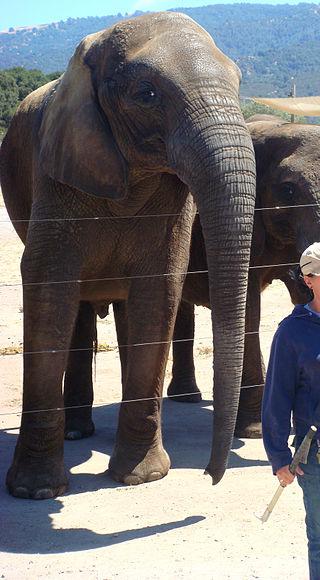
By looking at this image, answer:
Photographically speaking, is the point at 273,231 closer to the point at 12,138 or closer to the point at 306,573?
the point at 12,138

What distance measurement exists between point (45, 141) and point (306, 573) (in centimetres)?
286

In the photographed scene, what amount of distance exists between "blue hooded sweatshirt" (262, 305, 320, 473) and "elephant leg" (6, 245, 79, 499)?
7.36 feet

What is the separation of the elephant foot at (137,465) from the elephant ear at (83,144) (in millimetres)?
1661

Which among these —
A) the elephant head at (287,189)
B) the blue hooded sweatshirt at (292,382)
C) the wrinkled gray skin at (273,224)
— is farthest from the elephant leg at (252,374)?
the blue hooded sweatshirt at (292,382)

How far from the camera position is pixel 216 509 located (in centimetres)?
576

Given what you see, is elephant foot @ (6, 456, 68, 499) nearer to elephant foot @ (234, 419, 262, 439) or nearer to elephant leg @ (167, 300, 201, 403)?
elephant foot @ (234, 419, 262, 439)

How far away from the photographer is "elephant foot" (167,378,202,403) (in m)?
8.82

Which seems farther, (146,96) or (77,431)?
(77,431)

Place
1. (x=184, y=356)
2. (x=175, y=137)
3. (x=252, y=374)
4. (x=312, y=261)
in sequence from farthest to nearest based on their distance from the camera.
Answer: (x=184, y=356) < (x=252, y=374) < (x=175, y=137) < (x=312, y=261)

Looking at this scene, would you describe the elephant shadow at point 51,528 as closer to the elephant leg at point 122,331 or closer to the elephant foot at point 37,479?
the elephant foot at point 37,479

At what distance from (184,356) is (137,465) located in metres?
2.45

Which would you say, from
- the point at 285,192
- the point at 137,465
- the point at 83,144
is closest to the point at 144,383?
the point at 137,465

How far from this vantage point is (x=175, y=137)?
209 inches

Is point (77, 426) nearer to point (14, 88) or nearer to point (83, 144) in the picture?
point (83, 144)
